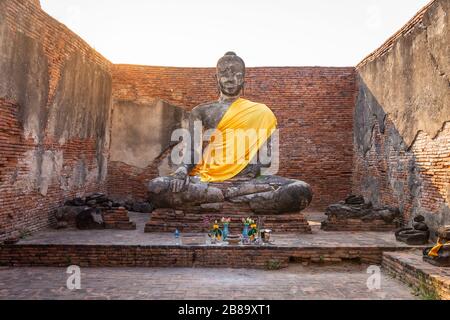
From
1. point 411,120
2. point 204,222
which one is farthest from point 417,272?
point 411,120

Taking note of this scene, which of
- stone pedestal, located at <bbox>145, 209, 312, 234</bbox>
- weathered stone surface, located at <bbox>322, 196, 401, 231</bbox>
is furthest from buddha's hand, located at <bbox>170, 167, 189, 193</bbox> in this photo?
weathered stone surface, located at <bbox>322, 196, 401, 231</bbox>

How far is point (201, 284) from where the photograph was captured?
4398 mm

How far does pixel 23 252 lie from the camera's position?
17.0 feet

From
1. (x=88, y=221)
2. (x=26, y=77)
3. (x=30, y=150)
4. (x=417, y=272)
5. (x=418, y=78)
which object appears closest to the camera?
(x=417, y=272)

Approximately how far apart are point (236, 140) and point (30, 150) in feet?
11.2

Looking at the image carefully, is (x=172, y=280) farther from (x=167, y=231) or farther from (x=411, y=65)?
(x=411, y=65)

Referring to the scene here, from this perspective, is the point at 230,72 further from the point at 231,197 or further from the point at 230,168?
the point at 231,197

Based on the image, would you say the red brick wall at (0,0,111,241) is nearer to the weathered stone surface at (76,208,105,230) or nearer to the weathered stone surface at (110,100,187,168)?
the weathered stone surface at (76,208,105,230)

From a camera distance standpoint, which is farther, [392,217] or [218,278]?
[392,217]

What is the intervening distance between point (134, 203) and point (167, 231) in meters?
3.42

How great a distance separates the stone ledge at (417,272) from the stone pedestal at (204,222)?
63.4 inches
